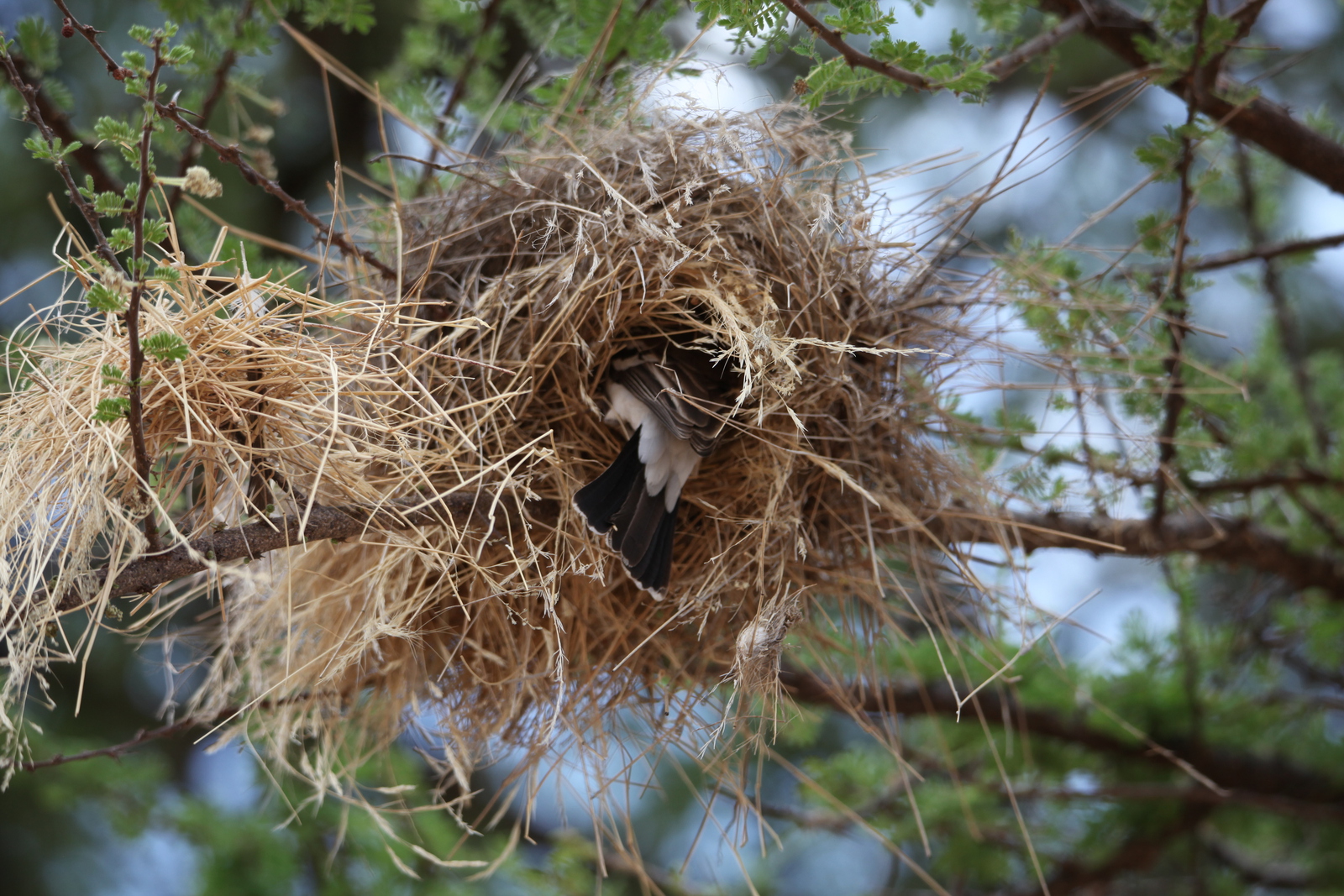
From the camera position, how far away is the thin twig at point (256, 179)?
1.37m

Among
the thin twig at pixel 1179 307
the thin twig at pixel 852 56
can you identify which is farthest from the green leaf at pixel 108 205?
the thin twig at pixel 1179 307

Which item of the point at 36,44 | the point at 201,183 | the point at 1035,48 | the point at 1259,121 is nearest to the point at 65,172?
the point at 201,183

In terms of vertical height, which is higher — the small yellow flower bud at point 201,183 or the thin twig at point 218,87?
the thin twig at point 218,87

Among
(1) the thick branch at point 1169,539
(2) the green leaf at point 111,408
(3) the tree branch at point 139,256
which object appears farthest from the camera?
(1) the thick branch at point 1169,539

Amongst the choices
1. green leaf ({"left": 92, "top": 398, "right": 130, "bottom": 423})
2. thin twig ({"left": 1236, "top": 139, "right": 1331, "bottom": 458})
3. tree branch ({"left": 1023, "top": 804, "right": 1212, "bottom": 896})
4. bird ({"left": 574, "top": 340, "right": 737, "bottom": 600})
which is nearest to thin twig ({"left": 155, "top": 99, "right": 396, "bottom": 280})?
green leaf ({"left": 92, "top": 398, "right": 130, "bottom": 423})

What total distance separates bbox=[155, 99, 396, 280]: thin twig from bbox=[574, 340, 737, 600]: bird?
0.48 metres

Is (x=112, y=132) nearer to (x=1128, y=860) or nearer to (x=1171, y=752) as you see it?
(x=1171, y=752)

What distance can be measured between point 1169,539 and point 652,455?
143 centimetres

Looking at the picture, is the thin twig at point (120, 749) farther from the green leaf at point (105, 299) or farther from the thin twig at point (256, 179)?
the thin twig at point (256, 179)

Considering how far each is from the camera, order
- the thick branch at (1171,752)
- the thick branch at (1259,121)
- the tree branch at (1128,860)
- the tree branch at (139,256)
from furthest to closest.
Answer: the tree branch at (1128,860), the thick branch at (1171,752), the thick branch at (1259,121), the tree branch at (139,256)

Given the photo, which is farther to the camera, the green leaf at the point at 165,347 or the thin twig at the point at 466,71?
the thin twig at the point at 466,71

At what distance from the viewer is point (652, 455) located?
171 cm

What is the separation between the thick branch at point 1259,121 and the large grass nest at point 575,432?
0.72m

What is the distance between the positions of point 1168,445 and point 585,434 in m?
1.36
